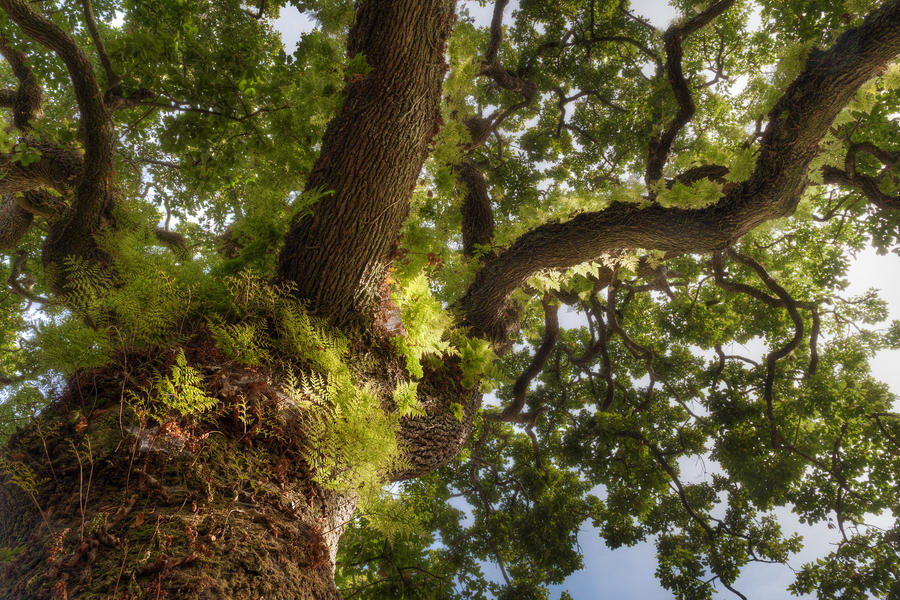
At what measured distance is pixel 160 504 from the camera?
5.08ft

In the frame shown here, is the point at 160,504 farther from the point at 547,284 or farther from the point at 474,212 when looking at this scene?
the point at 474,212

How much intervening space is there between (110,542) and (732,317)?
877 cm

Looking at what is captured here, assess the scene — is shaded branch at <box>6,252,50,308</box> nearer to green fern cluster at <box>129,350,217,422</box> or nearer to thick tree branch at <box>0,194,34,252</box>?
thick tree branch at <box>0,194,34,252</box>

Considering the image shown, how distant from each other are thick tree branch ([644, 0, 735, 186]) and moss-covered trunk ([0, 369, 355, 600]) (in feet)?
17.8

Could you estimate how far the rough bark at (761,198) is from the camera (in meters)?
2.75

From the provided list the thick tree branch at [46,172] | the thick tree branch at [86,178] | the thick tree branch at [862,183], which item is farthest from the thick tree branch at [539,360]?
the thick tree branch at [46,172]

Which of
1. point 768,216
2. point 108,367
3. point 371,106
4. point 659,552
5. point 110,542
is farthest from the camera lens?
point 659,552

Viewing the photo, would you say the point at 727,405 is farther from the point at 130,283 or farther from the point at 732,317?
the point at 130,283

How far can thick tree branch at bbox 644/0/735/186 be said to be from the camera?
530cm

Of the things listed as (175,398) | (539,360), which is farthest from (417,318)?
(539,360)

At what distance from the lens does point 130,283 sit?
213 centimetres

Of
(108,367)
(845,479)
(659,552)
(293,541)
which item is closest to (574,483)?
(659,552)

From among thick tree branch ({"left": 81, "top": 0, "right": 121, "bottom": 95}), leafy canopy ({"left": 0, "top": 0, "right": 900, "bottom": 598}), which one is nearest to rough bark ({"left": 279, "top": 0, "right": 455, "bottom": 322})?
leafy canopy ({"left": 0, "top": 0, "right": 900, "bottom": 598})

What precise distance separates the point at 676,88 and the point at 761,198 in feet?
10.8
